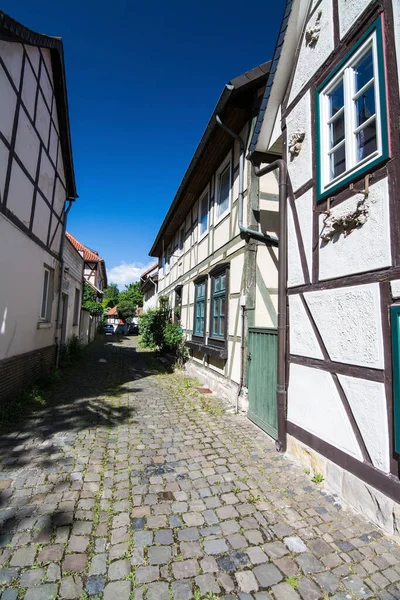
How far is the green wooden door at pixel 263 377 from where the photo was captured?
446cm

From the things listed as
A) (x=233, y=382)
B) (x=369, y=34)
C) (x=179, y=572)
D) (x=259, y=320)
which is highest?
(x=369, y=34)

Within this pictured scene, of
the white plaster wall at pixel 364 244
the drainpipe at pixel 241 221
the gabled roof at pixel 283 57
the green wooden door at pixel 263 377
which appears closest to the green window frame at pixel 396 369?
the white plaster wall at pixel 364 244

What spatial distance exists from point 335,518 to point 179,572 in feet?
4.76

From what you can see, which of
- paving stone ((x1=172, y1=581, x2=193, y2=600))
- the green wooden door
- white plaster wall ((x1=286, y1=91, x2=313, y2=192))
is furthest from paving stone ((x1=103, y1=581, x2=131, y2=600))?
white plaster wall ((x1=286, y1=91, x2=313, y2=192))

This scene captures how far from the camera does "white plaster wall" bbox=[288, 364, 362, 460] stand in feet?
9.72

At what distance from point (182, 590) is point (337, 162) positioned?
4219 millimetres

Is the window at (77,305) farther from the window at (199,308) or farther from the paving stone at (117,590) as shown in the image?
the paving stone at (117,590)

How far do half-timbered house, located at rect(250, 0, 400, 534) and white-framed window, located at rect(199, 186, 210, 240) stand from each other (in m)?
4.53

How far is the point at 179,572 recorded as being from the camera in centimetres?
207

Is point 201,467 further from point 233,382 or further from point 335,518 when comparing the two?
point 233,382

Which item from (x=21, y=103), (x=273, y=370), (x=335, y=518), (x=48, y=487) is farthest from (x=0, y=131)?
(x=335, y=518)

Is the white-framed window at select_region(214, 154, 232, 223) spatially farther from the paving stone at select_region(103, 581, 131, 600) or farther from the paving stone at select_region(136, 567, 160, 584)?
the paving stone at select_region(103, 581, 131, 600)

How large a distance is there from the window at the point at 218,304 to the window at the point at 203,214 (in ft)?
6.97

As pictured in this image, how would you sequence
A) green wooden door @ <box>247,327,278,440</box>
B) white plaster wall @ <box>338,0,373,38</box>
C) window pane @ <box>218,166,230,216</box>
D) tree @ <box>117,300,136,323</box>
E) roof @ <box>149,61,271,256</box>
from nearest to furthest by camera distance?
white plaster wall @ <box>338,0,373,38</box>
green wooden door @ <box>247,327,278,440</box>
roof @ <box>149,61,271,256</box>
window pane @ <box>218,166,230,216</box>
tree @ <box>117,300,136,323</box>
